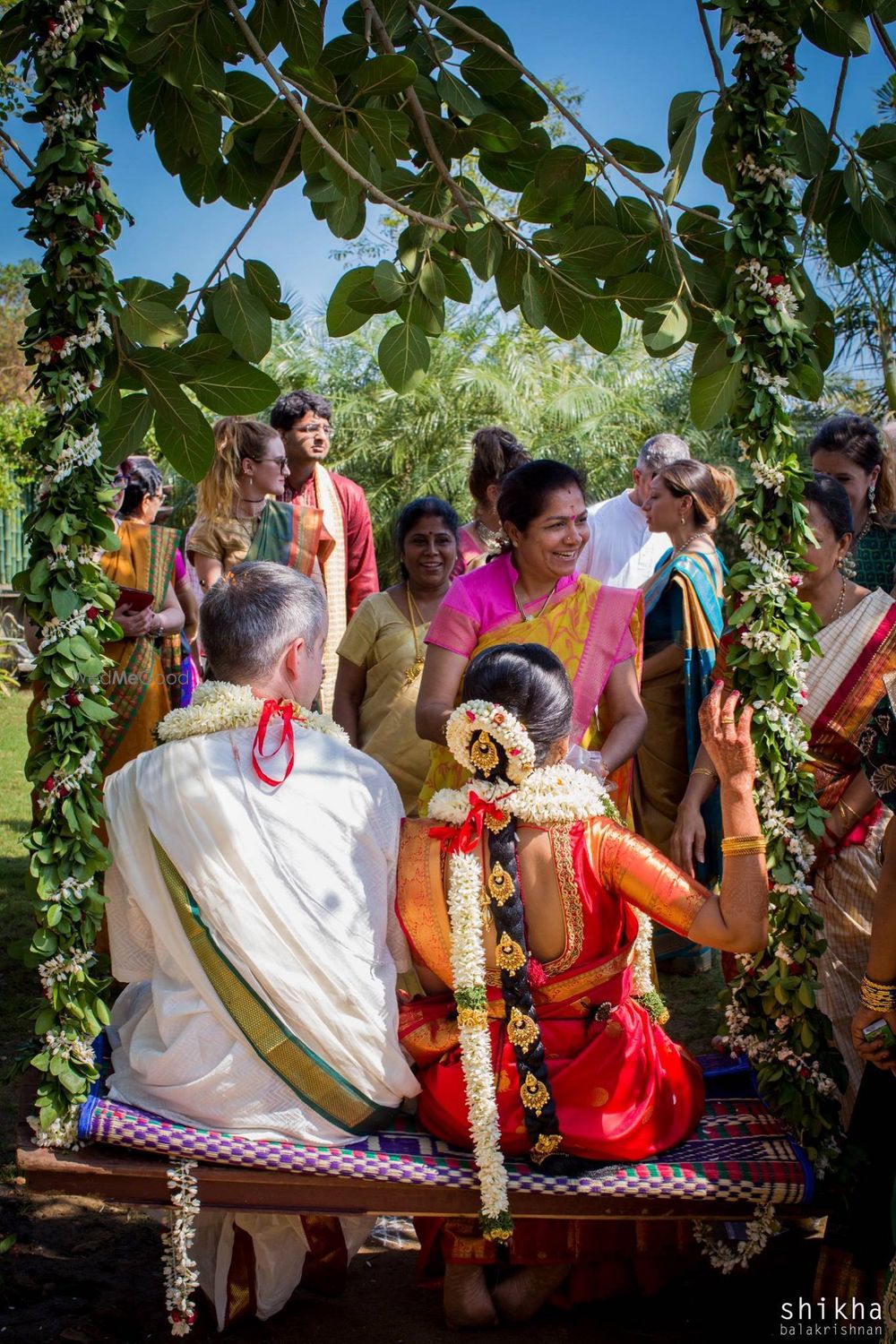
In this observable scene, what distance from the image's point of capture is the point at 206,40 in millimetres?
3143

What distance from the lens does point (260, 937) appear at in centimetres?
284

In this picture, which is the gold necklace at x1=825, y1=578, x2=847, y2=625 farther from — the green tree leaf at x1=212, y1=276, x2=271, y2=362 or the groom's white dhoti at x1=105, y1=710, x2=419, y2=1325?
the green tree leaf at x1=212, y1=276, x2=271, y2=362

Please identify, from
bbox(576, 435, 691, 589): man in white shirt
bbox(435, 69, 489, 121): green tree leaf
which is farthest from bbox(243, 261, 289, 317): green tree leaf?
bbox(576, 435, 691, 589): man in white shirt

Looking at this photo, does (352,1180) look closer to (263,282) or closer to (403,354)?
(403,354)

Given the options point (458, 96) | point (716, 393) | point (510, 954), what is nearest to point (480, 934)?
point (510, 954)

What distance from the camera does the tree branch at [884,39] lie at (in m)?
3.34

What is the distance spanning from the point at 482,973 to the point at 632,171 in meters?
2.29

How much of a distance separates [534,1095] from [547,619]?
5.71 feet

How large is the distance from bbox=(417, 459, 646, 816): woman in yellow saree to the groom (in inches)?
44.8

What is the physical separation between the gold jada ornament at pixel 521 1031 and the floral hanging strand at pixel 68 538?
0.94 metres

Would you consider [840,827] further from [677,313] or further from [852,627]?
[677,313]

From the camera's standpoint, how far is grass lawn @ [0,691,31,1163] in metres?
4.64

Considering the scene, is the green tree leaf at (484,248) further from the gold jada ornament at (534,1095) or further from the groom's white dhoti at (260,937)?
the gold jada ornament at (534,1095)

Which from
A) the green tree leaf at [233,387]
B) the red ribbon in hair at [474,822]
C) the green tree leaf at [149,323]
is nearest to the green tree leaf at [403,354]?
the green tree leaf at [233,387]
